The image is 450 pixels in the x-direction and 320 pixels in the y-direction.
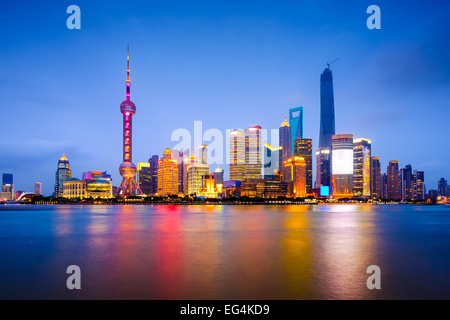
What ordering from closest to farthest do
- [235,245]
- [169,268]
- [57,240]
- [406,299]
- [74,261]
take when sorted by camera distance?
1. [406,299]
2. [169,268]
3. [74,261]
4. [235,245]
5. [57,240]

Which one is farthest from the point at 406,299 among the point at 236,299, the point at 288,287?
the point at 236,299

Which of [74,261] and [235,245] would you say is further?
[235,245]

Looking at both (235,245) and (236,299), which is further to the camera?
(235,245)

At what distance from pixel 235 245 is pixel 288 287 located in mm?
19229

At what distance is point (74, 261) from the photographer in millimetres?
32188

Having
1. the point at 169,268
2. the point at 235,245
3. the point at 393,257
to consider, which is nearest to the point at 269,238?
the point at 235,245

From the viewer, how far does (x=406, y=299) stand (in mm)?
20656
